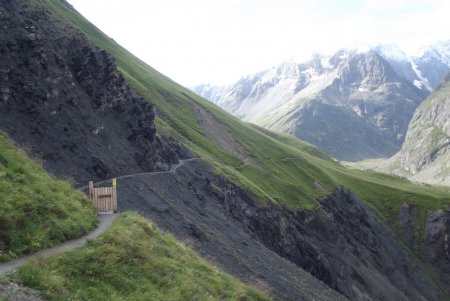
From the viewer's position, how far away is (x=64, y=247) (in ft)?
73.8

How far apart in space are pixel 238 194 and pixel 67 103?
38.4 m

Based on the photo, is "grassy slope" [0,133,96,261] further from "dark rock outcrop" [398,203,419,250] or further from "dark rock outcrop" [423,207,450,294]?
"dark rock outcrop" [423,207,450,294]

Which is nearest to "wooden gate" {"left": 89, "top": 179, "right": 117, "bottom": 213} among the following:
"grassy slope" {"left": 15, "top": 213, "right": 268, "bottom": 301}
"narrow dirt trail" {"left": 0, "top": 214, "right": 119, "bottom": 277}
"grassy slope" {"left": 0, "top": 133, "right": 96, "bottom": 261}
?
"narrow dirt trail" {"left": 0, "top": 214, "right": 119, "bottom": 277}

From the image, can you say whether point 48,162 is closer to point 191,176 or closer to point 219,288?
point 219,288

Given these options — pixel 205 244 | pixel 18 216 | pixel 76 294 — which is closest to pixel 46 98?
pixel 205 244

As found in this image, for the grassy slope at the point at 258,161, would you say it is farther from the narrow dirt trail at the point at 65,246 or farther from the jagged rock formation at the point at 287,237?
the narrow dirt trail at the point at 65,246

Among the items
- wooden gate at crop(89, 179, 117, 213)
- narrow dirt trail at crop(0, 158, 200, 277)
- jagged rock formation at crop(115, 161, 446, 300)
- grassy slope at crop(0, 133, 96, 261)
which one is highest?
grassy slope at crop(0, 133, 96, 261)

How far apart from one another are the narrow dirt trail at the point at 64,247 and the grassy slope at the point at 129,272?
0.59m

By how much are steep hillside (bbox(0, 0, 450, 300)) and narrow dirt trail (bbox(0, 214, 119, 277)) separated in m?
9.76

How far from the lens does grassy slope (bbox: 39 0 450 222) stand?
326ft

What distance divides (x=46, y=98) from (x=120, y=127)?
12.4 m

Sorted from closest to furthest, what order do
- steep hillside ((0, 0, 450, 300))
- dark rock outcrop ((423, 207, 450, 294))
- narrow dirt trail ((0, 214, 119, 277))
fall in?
narrow dirt trail ((0, 214, 119, 277)), steep hillside ((0, 0, 450, 300)), dark rock outcrop ((423, 207, 450, 294))

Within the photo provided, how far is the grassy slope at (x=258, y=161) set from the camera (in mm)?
99500

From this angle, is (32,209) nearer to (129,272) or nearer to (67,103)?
(129,272)
